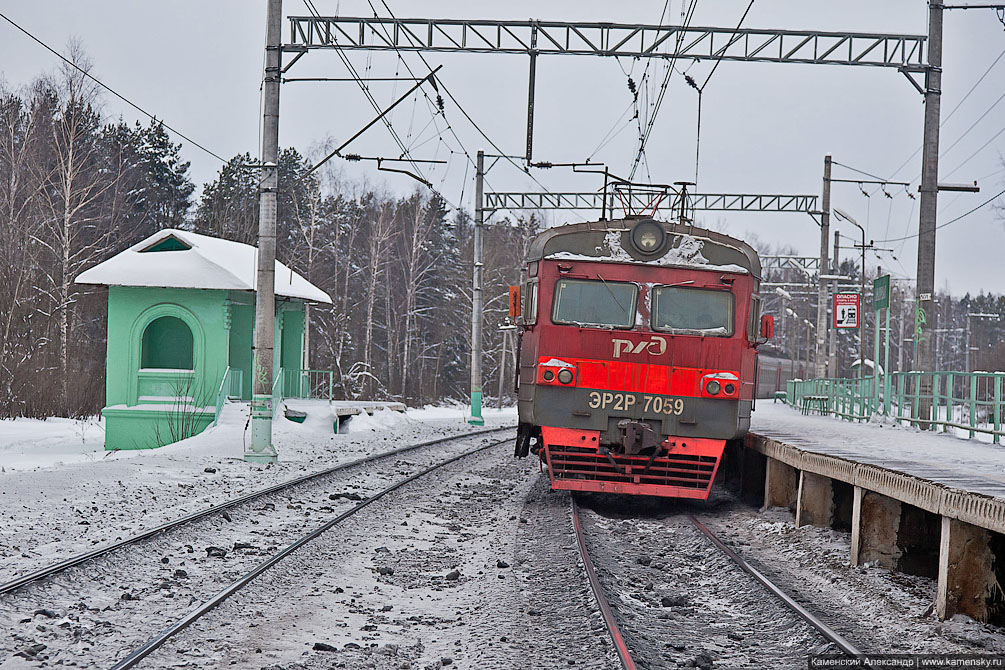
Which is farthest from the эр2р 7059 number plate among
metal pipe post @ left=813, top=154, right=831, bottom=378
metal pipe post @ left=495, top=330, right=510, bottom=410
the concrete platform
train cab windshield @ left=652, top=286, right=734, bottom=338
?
metal pipe post @ left=495, top=330, right=510, bottom=410

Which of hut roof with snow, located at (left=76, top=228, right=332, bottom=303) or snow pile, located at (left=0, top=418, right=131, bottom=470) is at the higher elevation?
hut roof with snow, located at (left=76, top=228, right=332, bottom=303)

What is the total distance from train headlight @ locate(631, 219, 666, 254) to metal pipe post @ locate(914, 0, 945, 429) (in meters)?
7.50

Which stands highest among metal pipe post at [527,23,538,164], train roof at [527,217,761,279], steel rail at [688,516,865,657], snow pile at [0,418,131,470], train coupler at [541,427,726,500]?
metal pipe post at [527,23,538,164]

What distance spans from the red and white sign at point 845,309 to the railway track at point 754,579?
619 inches

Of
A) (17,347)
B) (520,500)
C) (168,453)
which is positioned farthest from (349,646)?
(17,347)

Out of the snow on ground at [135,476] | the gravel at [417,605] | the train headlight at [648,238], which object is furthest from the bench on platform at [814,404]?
the gravel at [417,605]

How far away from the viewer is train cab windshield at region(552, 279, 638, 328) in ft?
38.2

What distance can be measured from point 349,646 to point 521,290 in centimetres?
760

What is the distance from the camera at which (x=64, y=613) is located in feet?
21.0

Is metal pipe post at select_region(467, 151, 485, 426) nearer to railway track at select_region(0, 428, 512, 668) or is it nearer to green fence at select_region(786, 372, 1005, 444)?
green fence at select_region(786, 372, 1005, 444)

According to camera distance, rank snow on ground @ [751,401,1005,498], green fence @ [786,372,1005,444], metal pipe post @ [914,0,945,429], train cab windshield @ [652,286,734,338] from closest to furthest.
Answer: snow on ground @ [751,401,1005,498], train cab windshield @ [652,286,734,338], green fence @ [786,372,1005,444], metal pipe post @ [914,0,945,429]

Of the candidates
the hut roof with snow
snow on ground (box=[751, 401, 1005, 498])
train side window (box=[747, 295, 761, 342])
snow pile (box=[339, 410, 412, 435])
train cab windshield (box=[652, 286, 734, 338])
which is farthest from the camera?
snow pile (box=[339, 410, 412, 435])

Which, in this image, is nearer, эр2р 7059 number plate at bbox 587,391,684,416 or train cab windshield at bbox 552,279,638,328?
эр2р 7059 number plate at bbox 587,391,684,416

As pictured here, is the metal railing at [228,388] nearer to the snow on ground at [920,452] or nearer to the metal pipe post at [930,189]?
the snow on ground at [920,452]
